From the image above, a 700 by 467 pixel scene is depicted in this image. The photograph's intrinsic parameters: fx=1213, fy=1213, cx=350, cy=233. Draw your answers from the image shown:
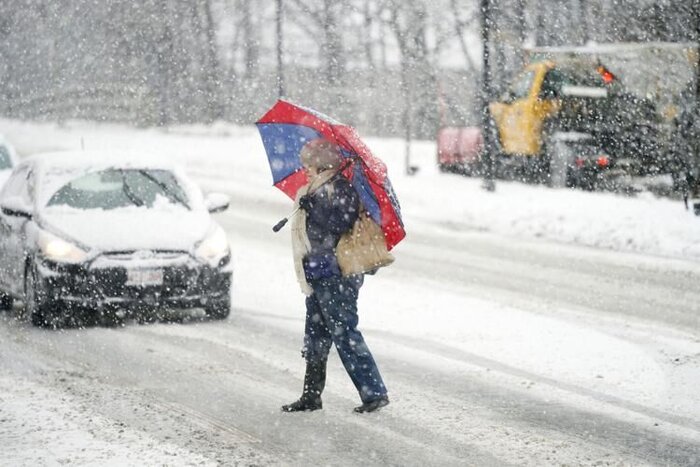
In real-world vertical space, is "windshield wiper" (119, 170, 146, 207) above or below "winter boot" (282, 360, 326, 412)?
above

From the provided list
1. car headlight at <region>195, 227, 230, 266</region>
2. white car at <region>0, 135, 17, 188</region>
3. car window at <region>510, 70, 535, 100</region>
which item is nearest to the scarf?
car headlight at <region>195, 227, 230, 266</region>

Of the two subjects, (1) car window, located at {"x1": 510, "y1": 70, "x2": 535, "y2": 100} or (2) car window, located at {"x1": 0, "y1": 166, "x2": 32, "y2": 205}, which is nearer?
(2) car window, located at {"x1": 0, "y1": 166, "x2": 32, "y2": 205}

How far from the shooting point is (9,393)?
7.84m

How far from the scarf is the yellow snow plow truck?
1423cm

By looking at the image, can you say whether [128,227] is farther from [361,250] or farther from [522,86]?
[522,86]

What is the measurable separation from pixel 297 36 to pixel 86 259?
31264 mm

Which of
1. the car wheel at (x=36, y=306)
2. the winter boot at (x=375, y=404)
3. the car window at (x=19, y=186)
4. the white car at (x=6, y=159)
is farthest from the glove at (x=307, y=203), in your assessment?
the white car at (x=6, y=159)

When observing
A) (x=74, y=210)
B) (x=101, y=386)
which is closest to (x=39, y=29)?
(x=74, y=210)

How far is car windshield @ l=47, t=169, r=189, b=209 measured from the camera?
11172mm

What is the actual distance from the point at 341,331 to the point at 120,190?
15.9ft

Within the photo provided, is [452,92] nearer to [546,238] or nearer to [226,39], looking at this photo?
[226,39]

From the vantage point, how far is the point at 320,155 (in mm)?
7094

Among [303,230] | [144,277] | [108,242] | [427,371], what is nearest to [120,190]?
[108,242]

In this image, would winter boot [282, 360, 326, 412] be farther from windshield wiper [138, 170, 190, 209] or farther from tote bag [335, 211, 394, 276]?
windshield wiper [138, 170, 190, 209]
